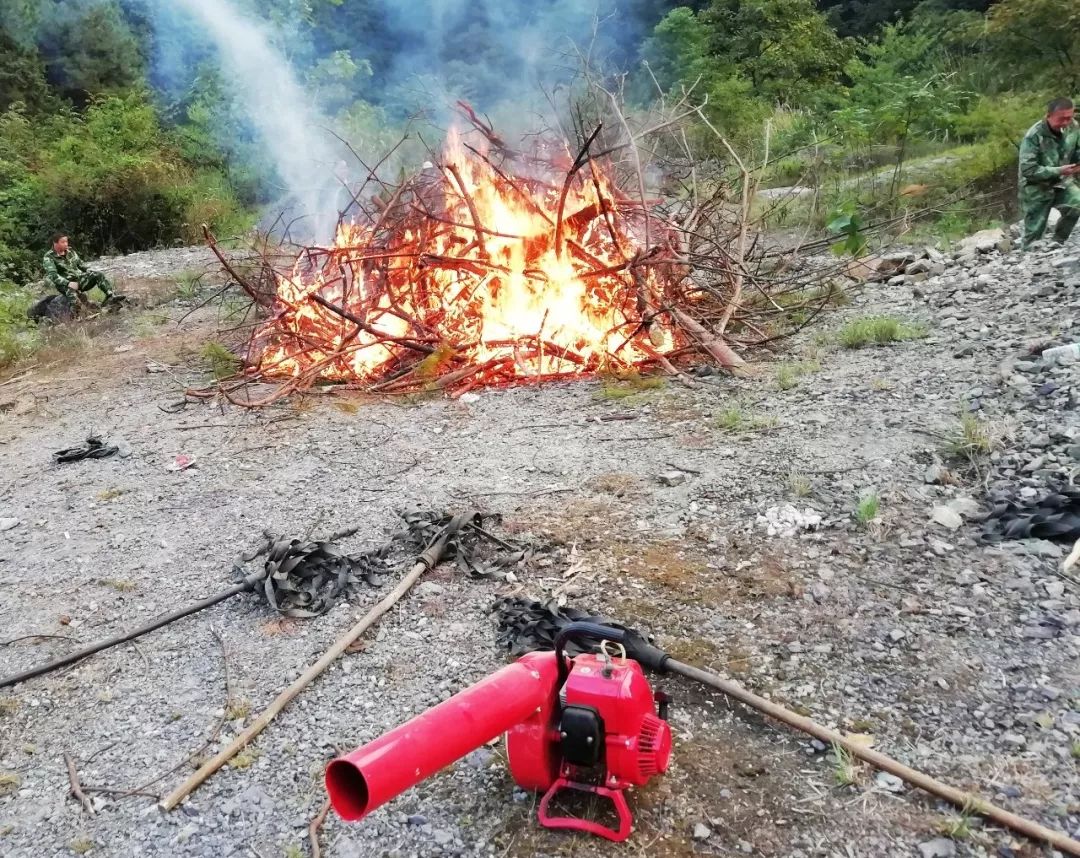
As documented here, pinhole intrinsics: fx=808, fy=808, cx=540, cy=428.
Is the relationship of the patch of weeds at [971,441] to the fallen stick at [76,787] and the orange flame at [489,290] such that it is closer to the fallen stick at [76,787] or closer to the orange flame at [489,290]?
the orange flame at [489,290]

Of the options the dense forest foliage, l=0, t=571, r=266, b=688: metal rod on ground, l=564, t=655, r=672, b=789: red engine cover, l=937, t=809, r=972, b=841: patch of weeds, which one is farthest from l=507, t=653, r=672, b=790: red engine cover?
the dense forest foliage

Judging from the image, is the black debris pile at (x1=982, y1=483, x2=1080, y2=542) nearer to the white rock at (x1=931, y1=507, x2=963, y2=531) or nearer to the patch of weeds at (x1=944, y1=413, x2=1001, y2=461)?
the white rock at (x1=931, y1=507, x2=963, y2=531)

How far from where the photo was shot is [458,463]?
4461 millimetres

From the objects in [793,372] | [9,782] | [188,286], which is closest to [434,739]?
[9,782]

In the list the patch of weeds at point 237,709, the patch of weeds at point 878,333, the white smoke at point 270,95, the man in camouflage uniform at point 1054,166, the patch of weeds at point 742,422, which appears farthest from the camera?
the white smoke at point 270,95

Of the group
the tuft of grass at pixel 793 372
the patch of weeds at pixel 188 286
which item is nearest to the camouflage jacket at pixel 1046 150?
the tuft of grass at pixel 793 372

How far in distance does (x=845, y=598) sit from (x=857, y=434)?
1500 mm

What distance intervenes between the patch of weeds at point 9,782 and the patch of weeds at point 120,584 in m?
1.11

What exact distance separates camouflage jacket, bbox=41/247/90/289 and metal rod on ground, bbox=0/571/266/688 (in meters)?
8.02

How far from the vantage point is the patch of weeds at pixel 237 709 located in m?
2.59

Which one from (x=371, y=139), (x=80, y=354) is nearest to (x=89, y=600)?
(x=80, y=354)

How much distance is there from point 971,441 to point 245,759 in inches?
128

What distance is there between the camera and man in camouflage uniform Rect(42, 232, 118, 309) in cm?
962

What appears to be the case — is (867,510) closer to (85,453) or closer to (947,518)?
(947,518)
